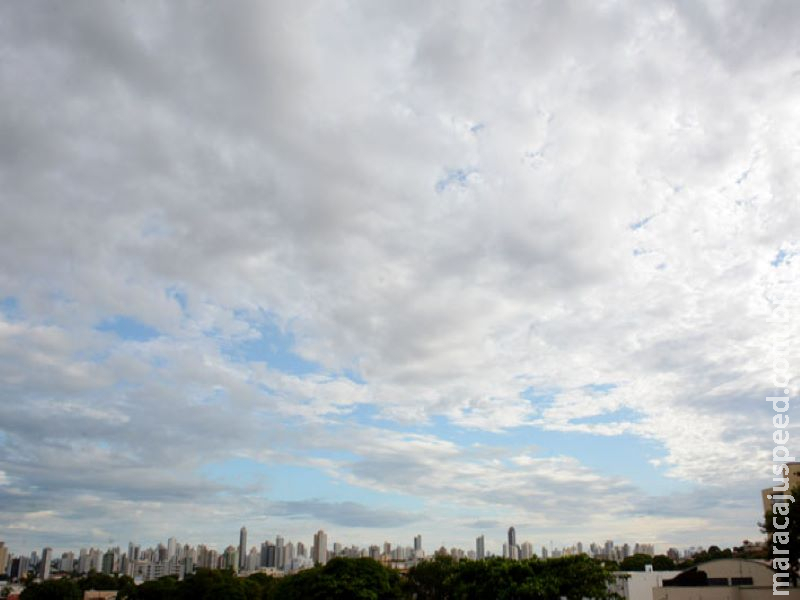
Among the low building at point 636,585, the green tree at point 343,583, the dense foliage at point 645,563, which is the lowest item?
the dense foliage at point 645,563

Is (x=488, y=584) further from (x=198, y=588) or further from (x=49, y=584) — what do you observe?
(x=49, y=584)

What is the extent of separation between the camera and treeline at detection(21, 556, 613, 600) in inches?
1518

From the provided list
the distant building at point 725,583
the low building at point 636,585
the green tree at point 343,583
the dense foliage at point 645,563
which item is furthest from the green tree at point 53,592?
A: the dense foliage at point 645,563

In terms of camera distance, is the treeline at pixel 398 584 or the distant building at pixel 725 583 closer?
the treeline at pixel 398 584

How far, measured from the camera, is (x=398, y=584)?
7756cm

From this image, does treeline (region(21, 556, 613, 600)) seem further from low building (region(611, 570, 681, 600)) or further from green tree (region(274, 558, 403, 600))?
low building (region(611, 570, 681, 600))

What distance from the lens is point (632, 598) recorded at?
52219 millimetres

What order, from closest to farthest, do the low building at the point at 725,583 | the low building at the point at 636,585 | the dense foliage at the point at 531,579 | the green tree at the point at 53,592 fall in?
the dense foliage at the point at 531,579, the low building at the point at 725,583, the low building at the point at 636,585, the green tree at the point at 53,592

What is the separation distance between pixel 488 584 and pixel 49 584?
258ft

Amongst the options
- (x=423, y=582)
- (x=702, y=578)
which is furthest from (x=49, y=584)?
(x=702, y=578)

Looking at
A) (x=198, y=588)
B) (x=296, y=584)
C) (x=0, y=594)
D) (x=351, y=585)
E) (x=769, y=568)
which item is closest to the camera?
(x=769, y=568)

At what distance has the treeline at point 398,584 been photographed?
38.6 metres

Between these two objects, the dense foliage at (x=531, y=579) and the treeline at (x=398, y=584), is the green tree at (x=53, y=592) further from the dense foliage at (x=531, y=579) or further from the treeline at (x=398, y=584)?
the dense foliage at (x=531, y=579)

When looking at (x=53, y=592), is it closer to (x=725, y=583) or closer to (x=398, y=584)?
(x=398, y=584)
